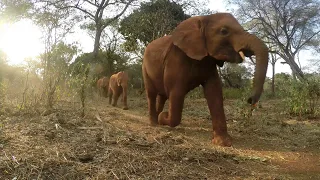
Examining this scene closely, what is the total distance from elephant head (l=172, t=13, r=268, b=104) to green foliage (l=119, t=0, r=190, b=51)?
11.2 m

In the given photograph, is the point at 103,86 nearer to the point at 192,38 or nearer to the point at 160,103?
the point at 160,103

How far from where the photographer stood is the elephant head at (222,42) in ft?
15.5

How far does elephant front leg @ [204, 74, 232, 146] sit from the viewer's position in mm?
5484

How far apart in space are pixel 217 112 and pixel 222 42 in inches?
47.5

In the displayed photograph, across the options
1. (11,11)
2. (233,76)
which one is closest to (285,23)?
(233,76)

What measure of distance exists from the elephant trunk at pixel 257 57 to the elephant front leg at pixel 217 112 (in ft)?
3.31

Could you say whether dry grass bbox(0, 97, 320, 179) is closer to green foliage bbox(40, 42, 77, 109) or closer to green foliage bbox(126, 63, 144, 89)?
green foliage bbox(40, 42, 77, 109)

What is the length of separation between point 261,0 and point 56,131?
879 inches

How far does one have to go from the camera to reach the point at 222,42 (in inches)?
212

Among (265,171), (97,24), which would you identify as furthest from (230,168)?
(97,24)

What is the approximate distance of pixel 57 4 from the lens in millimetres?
23094

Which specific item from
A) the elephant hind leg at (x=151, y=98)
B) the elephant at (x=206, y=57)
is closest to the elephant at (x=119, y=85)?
the elephant hind leg at (x=151, y=98)

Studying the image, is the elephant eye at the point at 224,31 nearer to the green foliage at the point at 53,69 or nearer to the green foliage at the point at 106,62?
the green foliage at the point at 53,69

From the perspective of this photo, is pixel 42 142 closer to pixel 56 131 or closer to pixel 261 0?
pixel 56 131
